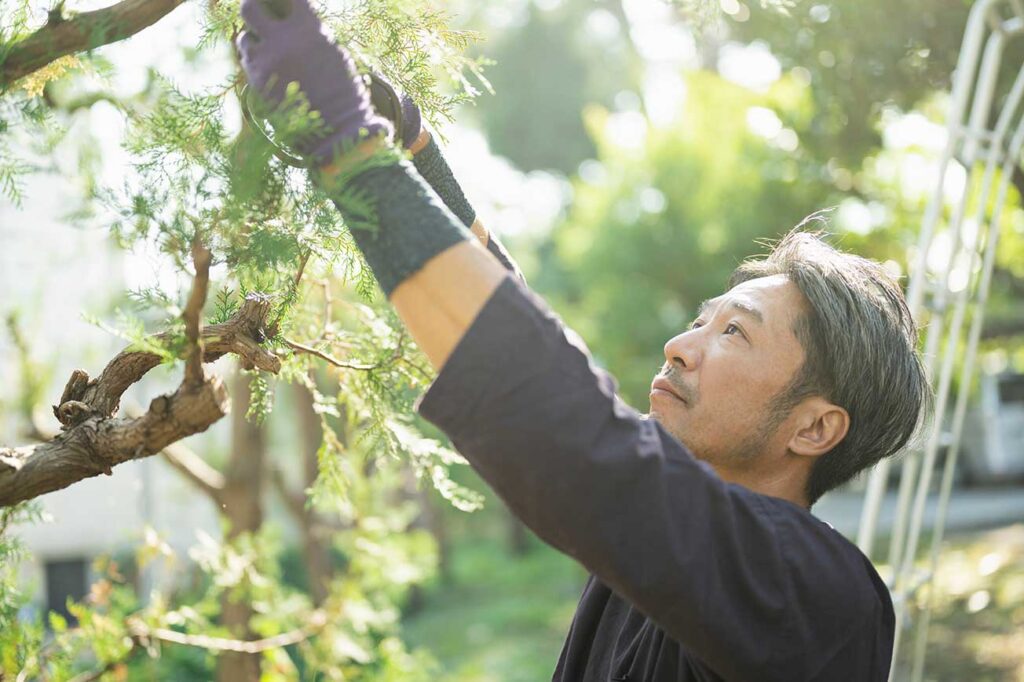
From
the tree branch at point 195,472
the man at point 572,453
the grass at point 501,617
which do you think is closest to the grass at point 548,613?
the grass at point 501,617

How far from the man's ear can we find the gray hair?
0.01 meters

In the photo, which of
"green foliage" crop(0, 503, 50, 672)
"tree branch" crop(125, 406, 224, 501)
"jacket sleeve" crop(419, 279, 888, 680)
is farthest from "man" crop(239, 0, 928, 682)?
"tree branch" crop(125, 406, 224, 501)

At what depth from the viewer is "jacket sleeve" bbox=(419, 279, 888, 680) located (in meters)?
1.11

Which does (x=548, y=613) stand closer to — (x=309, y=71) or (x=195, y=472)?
(x=195, y=472)

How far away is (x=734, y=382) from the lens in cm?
159

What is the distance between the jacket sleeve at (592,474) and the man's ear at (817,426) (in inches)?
17.3

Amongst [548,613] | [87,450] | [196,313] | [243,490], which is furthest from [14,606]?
[548,613]

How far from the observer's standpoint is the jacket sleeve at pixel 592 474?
3.64 ft

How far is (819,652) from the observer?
132cm

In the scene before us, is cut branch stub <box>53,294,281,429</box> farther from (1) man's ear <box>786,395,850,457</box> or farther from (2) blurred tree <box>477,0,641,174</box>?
(2) blurred tree <box>477,0,641,174</box>

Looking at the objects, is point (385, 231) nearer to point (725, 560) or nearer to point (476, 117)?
point (725, 560)

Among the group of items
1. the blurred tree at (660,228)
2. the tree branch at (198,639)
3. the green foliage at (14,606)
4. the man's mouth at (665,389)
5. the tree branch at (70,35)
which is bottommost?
the blurred tree at (660,228)

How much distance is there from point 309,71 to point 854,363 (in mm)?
973

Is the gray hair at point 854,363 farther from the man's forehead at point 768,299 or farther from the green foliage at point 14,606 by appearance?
the green foliage at point 14,606
